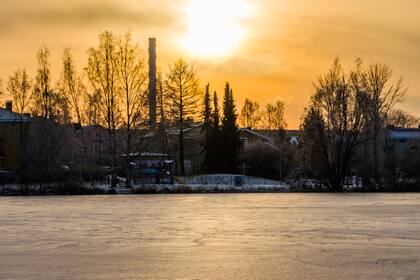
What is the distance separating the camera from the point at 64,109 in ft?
250

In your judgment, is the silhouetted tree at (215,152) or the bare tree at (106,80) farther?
the silhouetted tree at (215,152)

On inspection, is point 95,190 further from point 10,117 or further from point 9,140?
point 10,117

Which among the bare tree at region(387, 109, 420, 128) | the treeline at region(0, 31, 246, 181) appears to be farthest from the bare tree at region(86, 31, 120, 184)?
the bare tree at region(387, 109, 420, 128)

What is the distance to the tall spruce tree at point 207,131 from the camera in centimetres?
8275

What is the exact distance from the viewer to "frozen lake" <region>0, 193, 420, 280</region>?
12.6 metres

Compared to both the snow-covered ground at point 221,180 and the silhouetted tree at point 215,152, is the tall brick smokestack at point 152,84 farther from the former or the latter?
the silhouetted tree at point 215,152

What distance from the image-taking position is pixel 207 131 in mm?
87438

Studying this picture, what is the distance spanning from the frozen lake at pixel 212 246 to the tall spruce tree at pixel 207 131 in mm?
54425

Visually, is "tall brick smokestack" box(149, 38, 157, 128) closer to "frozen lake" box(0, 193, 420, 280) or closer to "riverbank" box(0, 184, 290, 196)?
"riverbank" box(0, 184, 290, 196)

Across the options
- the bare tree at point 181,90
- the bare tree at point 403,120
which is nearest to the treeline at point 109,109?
the bare tree at point 181,90

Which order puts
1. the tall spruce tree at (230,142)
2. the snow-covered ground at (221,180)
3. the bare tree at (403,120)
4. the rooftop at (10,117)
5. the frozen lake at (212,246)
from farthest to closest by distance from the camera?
the bare tree at (403,120) → the tall spruce tree at (230,142) → the rooftop at (10,117) → the snow-covered ground at (221,180) → the frozen lake at (212,246)

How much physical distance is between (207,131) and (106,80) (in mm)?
28556

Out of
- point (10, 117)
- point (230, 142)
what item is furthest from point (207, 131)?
point (10, 117)

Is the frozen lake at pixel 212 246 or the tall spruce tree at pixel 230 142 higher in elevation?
the tall spruce tree at pixel 230 142
